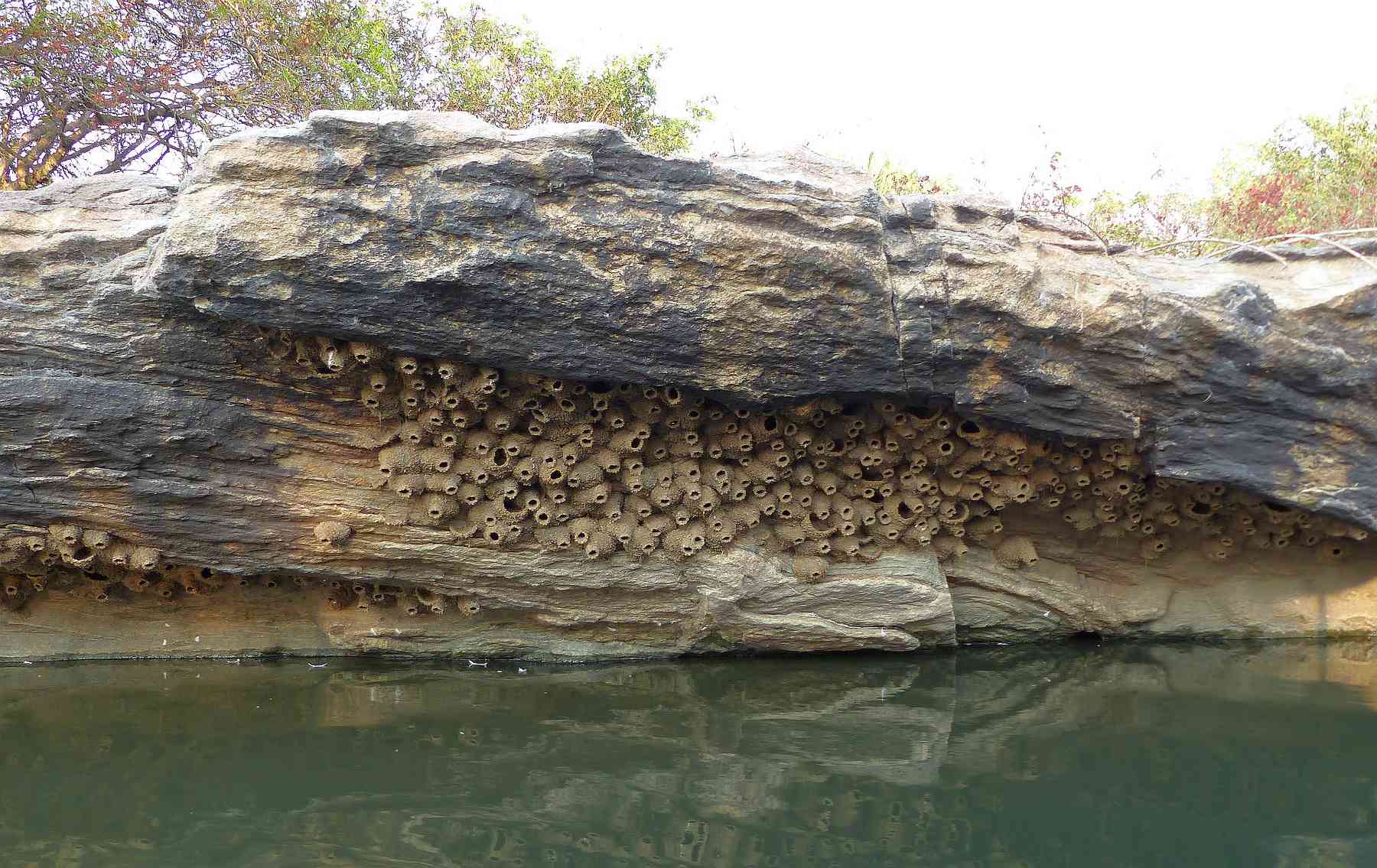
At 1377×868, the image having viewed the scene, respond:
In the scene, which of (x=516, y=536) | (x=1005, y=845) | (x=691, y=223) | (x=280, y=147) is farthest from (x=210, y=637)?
(x=1005, y=845)

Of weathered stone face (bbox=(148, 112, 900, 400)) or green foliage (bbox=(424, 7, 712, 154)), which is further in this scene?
green foliage (bbox=(424, 7, 712, 154))

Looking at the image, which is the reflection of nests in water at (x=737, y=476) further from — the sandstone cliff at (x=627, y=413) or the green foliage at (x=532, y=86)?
the green foliage at (x=532, y=86)

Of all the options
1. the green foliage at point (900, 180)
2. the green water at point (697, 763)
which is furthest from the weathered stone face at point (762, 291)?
the green foliage at point (900, 180)

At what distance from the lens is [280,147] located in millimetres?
4316

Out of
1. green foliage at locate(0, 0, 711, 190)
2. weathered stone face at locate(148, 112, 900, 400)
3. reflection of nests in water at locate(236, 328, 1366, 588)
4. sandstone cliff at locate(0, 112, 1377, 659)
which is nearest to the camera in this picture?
weathered stone face at locate(148, 112, 900, 400)

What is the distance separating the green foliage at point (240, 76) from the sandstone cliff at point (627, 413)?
5739 mm

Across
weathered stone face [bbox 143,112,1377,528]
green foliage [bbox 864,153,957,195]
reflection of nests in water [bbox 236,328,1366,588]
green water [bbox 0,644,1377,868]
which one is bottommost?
green water [bbox 0,644,1377,868]

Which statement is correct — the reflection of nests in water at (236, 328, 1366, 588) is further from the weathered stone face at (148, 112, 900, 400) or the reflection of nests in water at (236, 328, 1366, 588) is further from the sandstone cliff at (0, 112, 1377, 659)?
the weathered stone face at (148, 112, 900, 400)

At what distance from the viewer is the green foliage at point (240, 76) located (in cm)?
992

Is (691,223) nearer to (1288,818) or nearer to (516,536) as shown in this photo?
(516,536)

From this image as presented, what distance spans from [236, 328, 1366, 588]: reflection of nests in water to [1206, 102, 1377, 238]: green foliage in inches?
290

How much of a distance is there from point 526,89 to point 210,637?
7.31 meters

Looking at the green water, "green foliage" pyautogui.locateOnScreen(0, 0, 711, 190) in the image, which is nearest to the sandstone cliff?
the green water

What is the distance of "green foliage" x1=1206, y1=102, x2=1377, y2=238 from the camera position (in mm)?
11258
